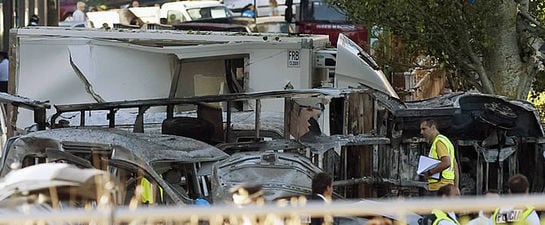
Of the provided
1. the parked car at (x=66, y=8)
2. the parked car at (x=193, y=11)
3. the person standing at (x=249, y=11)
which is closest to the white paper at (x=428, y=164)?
the parked car at (x=193, y=11)

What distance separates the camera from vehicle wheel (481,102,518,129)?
444 inches

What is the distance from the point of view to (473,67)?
14.0 meters

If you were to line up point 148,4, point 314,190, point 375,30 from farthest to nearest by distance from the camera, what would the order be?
point 148,4 → point 375,30 → point 314,190

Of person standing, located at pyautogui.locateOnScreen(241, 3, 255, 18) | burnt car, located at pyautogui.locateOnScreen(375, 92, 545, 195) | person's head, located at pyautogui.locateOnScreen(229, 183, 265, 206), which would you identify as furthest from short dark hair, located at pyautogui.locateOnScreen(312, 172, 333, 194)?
person standing, located at pyautogui.locateOnScreen(241, 3, 255, 18)

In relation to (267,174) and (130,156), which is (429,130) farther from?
(130,156)

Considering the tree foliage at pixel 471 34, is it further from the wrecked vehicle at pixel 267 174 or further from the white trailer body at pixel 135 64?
the wrecked vehicle at pixel 267 174

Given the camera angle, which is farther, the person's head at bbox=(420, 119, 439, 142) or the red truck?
the red truck

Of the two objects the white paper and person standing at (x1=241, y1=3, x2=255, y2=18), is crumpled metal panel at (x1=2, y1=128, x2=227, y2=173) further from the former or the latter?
person standing at (x1=241, y1=3, x2=255, y2=18)

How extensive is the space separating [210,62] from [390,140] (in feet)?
12.5

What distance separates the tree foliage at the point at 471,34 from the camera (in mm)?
13555

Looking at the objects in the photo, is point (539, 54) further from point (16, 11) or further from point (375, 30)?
point (16, 11)

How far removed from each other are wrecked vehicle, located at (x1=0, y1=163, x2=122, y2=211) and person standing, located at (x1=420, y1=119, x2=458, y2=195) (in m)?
4.87

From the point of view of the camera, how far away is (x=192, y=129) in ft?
34.9

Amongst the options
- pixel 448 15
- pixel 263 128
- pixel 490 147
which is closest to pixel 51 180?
pixel 263 128
